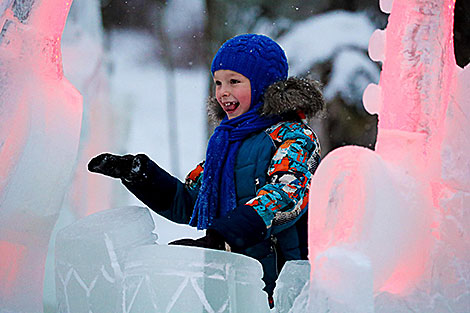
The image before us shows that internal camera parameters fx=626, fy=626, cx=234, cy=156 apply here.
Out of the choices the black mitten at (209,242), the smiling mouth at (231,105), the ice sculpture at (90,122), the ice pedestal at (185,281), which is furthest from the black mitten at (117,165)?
the ice pedestal at (185,281)

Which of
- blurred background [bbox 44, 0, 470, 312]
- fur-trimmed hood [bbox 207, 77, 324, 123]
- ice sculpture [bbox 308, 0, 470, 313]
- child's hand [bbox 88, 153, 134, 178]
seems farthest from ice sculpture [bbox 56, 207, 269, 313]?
blurred background [bbox 44, 0, 470, 312]

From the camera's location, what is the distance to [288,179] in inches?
A: 61.6

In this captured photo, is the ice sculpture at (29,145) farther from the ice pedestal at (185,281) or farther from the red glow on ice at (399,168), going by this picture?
the red glow on ice at (399,168)

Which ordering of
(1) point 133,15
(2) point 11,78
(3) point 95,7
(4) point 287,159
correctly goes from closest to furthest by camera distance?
(2) point 11,78 → (4) point 287,159 → (3) point 95,7 → (1) point 133,15

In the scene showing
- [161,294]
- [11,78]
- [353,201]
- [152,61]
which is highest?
[152,61]

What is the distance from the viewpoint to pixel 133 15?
3676mm

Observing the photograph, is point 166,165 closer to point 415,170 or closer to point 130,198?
point 130,198

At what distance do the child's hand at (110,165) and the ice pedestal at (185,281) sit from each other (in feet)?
1.81

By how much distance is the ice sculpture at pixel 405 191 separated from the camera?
90 cm

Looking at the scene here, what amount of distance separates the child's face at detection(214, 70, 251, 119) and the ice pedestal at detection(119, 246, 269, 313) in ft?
2.79

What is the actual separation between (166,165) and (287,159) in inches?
74.5

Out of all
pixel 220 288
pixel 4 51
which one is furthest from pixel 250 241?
pixel 4 51

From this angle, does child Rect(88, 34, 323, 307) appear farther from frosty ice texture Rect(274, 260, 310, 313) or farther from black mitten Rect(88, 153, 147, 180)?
frosty ice texture Rect(274, 260, 310, 313)

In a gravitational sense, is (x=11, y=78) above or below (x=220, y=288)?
above
